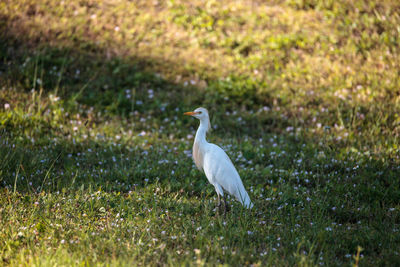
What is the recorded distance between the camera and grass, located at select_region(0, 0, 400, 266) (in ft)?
12.5

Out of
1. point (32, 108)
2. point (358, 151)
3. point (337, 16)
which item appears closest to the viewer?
point (358, 151)

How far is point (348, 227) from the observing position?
419cm

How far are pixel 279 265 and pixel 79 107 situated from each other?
5.50 m

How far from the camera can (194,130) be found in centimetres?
763

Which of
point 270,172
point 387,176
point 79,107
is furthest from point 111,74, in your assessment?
point 387,176

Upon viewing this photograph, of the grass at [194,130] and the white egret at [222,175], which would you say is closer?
the grass at [194,130]

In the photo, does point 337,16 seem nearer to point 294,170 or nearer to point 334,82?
point 334,82

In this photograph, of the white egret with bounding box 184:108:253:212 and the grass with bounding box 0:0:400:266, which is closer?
the grass with bounding box 0:0:400:266

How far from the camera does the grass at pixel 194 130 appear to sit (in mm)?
3824

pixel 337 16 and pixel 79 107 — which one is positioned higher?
pixel 337 16

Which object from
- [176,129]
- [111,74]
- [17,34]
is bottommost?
[176,129]

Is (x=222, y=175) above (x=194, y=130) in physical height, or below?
above

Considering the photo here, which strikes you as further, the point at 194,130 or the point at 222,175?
the point at 194,130

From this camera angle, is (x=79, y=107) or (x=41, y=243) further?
(x=79, y=107)
